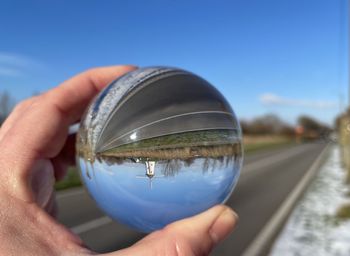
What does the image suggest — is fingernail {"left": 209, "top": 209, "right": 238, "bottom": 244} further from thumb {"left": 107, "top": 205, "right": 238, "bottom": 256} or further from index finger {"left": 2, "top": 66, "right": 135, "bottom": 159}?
index finger {"left": 2, "top": 66, "right": 135, "bottom": 159}

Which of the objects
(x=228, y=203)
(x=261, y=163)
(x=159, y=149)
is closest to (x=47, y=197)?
(x=159, y=149)

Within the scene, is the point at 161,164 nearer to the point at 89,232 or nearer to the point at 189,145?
the point at 189,145

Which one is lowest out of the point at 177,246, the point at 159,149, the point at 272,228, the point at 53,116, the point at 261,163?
the point at 272,228

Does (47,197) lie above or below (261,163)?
above

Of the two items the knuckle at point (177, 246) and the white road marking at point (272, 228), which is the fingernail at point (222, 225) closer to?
the knuckle at point (177, 246)

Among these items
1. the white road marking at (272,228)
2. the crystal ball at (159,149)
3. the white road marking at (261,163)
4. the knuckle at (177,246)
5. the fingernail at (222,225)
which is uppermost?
the crystal ball at (159,149)

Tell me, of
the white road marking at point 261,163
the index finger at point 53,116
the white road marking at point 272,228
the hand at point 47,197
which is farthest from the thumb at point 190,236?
the white road marking at point 261,163

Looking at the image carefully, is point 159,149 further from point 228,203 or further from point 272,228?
point 228,203
